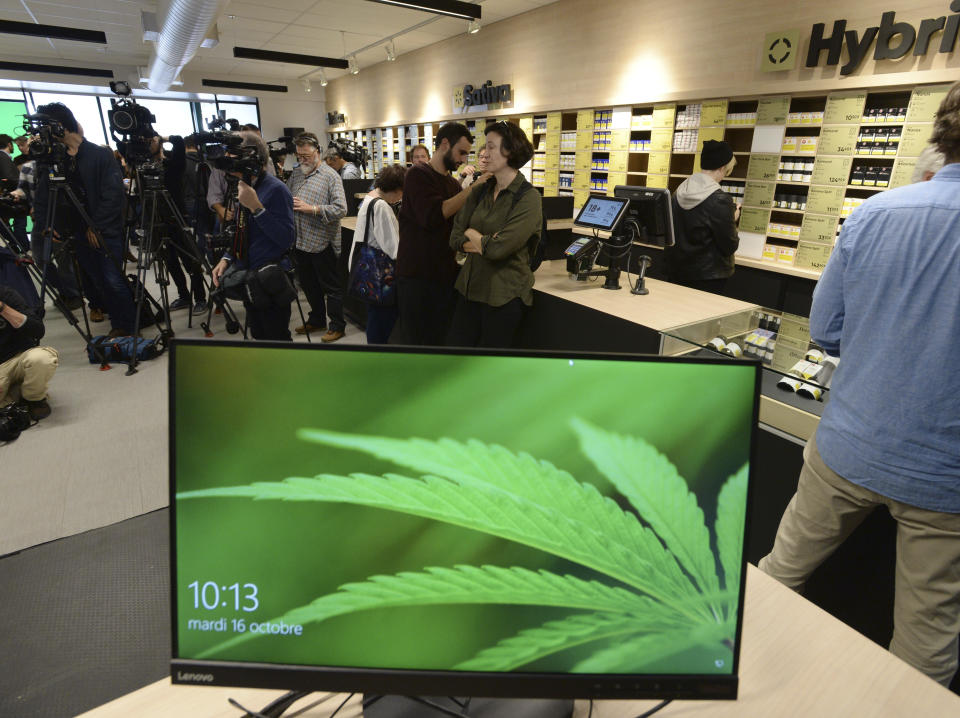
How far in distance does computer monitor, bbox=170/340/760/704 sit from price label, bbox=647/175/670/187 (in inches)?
234

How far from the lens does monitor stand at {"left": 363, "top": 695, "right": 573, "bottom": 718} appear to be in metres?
0.64

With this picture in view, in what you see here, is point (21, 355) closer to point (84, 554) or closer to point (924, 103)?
point (84, 554)

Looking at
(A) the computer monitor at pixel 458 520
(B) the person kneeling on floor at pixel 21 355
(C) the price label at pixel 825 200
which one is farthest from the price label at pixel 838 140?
(B) the person kneeling on floor at pixel 21 355

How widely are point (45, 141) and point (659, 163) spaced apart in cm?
552

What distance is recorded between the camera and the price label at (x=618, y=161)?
627 cm

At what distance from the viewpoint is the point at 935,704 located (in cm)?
69

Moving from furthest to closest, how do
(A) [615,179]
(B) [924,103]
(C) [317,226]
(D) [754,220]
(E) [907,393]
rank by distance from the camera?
(A) [615,179]
(D) [754,220]
(C) [317,226]
(B) [924,103]
(E) [907,393]

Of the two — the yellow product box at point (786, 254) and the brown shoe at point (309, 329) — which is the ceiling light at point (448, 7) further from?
the yellow product box at point (786, 254)

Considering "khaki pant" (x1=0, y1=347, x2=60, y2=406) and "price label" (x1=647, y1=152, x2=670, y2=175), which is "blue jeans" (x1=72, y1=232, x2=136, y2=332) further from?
"price label" (x1=647, y1=152, x2=670, y2=175)

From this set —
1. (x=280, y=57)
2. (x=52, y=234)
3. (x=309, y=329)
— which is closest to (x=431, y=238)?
(x=309, y=329)

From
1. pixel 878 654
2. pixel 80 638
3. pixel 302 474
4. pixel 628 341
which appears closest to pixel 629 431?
pixel 302 474

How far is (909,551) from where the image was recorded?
1.17 meters

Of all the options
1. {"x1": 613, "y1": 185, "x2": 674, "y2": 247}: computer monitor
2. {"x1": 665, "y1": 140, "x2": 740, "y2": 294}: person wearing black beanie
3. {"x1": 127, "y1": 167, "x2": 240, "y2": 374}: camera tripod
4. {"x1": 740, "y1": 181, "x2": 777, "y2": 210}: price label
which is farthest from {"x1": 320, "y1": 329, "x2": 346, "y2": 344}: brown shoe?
{"x1": 740, "y1": 181, "x2": 777, "y2": 210}: price label

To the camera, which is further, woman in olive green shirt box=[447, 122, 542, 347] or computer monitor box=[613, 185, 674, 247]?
computer monitor box=[613, 185, 674, 247]
